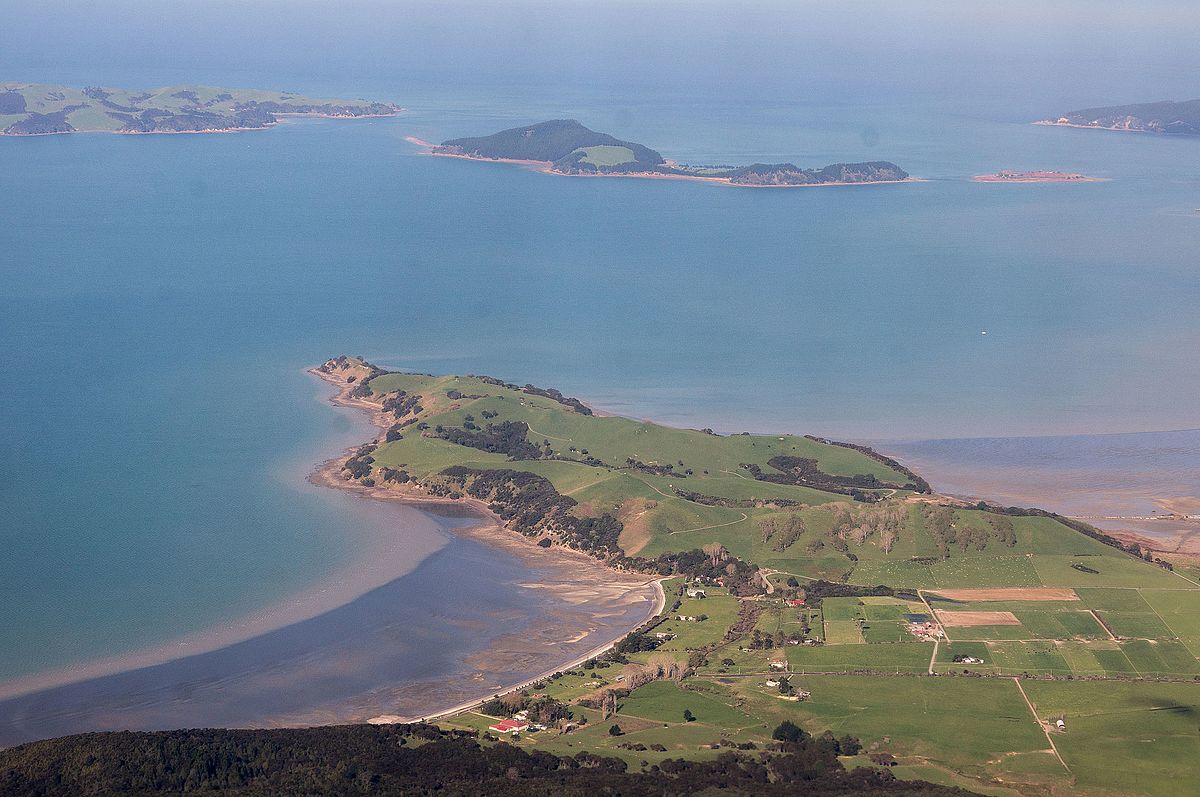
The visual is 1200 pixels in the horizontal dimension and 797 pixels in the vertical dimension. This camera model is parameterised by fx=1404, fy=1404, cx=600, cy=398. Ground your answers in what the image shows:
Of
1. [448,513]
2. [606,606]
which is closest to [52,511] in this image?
[448,513]

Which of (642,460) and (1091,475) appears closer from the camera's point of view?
(642,460)

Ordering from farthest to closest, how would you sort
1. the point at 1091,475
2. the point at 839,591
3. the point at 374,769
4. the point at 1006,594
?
the point at 1091,475, the point at 839,591, the point at 1006,594, the point at 374,769

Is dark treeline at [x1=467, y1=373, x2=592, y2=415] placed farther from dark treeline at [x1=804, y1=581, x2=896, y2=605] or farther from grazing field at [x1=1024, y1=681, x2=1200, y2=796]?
grazing field at [x1=1024, y1=681, x2=1200, y2=796]

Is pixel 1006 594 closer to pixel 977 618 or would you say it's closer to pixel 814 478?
pixel 977 618

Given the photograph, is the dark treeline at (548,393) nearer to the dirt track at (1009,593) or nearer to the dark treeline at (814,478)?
the dark treeline at (814,478)

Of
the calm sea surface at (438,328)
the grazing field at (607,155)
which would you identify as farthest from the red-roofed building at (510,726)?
the grazing field at (607,155)

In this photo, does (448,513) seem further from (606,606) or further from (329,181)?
(329,181)

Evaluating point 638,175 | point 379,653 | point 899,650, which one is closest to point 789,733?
point 899,650
